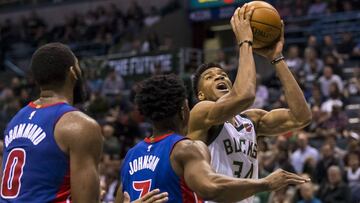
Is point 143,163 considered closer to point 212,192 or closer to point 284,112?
point 212,192

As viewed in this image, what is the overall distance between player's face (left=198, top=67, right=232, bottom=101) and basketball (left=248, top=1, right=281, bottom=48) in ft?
1.20

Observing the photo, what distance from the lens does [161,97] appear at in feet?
13.5

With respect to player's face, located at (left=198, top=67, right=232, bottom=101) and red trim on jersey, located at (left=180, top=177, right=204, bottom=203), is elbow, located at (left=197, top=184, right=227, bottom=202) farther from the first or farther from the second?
player's face, located at (left=198, top=67, right=232, bottom=101)

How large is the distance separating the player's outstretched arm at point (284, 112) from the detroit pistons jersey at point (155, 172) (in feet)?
5.00

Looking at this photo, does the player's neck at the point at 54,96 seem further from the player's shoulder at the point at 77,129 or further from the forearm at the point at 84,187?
the forearm at the point at 84,187

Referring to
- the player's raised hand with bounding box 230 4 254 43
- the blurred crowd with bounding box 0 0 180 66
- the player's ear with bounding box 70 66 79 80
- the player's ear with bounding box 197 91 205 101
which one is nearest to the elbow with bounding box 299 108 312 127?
the player's ear with bounding box 197 91 205 101

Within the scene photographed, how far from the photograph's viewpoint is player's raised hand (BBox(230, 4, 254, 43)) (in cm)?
501

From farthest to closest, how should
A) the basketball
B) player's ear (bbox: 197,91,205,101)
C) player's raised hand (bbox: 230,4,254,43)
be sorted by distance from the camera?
player's ear (bbox: 197,91,205,101), the basketball, player's raised hand (bbox: 230,4,254,43)

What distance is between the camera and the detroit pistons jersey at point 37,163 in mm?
3758

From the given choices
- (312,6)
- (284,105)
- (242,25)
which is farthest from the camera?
(312,6)

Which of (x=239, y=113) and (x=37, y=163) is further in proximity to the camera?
(x=239, y=113)

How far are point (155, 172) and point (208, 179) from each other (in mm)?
398

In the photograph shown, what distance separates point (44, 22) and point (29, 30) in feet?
3.25

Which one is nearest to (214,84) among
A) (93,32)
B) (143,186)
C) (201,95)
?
(201,95)
